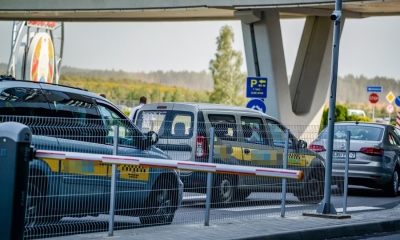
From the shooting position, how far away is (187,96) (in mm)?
116250

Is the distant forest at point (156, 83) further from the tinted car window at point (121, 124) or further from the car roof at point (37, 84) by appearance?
the car roof at point (37, 84)

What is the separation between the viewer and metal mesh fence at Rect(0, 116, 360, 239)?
9.52 meters

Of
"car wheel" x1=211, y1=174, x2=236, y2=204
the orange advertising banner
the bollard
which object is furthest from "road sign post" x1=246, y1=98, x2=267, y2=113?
the orange advertising banner

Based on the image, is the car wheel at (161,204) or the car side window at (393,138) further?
the car side window at (393,138)

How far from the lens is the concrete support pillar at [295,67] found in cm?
3294

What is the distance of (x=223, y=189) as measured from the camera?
39.1ft

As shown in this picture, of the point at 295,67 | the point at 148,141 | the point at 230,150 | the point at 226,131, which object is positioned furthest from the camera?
the point at 295,67

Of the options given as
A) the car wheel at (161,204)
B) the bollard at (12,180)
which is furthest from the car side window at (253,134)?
the bollard at (12,180)

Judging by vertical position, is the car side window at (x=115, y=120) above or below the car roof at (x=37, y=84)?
below

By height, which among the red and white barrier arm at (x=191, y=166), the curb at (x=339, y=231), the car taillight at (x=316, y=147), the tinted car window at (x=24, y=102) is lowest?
the curb at (x=339, y=231)

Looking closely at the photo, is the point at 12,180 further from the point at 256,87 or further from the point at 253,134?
the point at 256,87

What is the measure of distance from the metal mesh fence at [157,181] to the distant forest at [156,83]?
293ft

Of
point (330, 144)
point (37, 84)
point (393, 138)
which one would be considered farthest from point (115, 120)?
point (393, 138)

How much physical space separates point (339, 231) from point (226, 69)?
96190mm
